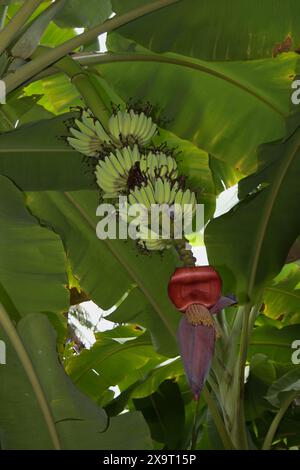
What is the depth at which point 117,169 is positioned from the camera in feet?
3.27

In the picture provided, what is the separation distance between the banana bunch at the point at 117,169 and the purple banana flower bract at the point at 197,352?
0.23 metres

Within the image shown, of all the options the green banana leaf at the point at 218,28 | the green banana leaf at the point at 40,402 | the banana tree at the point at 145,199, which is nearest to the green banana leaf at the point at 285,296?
the banana tree at the point at 145,199

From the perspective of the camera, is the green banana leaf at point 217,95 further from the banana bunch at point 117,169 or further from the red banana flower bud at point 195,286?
the red banana flower bud at point 195,286

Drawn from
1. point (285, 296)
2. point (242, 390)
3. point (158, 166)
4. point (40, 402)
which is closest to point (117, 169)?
point (158, 166)

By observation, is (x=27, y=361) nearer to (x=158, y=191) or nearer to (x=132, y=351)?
(x=158, y=191)

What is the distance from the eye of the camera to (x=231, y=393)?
1511mm

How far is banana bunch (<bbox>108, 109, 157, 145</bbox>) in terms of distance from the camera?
105cm

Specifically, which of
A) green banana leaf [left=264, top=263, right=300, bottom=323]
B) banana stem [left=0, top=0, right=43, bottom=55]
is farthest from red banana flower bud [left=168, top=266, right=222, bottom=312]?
green banana leaf [left=264, top=263, right=300, bottom=323]

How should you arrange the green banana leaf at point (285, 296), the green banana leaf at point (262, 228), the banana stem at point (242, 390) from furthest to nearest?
the green banana leaf at point (285, 296), the banana stem at point (242, 390), the green banana leaf at point (262, 228)

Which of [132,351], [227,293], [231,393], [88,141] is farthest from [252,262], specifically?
[132,351]

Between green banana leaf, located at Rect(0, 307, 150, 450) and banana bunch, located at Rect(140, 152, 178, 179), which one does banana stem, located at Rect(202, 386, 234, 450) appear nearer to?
green banana leaf, located at Rect(0, 307, 150, 450)

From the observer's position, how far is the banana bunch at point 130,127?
105cm

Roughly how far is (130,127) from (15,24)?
0.99 ft

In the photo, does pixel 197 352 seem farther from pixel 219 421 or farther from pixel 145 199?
pixel 219 421
